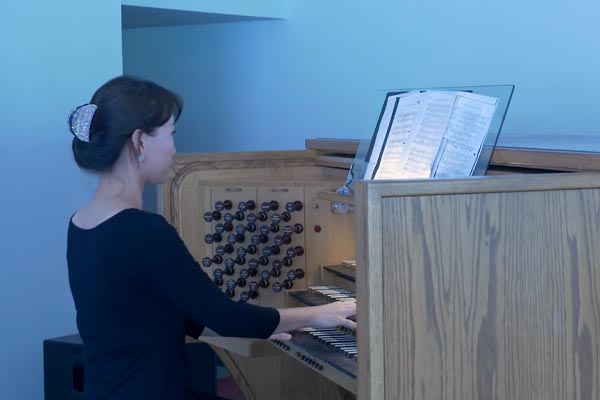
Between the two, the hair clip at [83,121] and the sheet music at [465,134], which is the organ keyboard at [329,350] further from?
the hair clip at [83,121]

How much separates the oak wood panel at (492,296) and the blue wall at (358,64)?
14.2 inches

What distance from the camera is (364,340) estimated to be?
1938 millimetres

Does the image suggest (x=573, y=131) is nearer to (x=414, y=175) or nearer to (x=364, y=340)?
(x=414, y=175)

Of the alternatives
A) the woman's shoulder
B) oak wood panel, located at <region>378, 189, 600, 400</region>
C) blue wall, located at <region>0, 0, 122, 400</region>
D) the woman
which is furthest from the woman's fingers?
blue wall, located at <region>0, 0, 122, 400</region>

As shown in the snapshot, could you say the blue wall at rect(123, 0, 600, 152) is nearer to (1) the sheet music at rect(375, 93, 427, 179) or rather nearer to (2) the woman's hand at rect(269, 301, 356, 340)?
(1) the sheet music at rect(375, 93, 427, 179)

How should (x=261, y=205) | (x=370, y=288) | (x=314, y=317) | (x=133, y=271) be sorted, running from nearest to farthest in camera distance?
1. (x=370, y=288)
2. (x=133, y=271)
3. (x=314, y=317)
4. (x=261, y=205)

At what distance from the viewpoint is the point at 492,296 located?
198 centimetres

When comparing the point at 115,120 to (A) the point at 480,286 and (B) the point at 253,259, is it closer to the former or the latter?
(A) the point at 480,286

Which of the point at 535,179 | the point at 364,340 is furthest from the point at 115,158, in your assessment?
the point at 535,179

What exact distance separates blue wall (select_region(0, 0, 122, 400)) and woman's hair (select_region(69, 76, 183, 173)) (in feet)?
5.54

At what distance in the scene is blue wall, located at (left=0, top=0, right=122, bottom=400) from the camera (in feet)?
12.6

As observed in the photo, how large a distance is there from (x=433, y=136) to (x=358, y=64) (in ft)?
6.65

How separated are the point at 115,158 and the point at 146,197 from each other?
145 inches

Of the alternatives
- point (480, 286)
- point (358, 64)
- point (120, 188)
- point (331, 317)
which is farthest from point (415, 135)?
point (358, 64)
